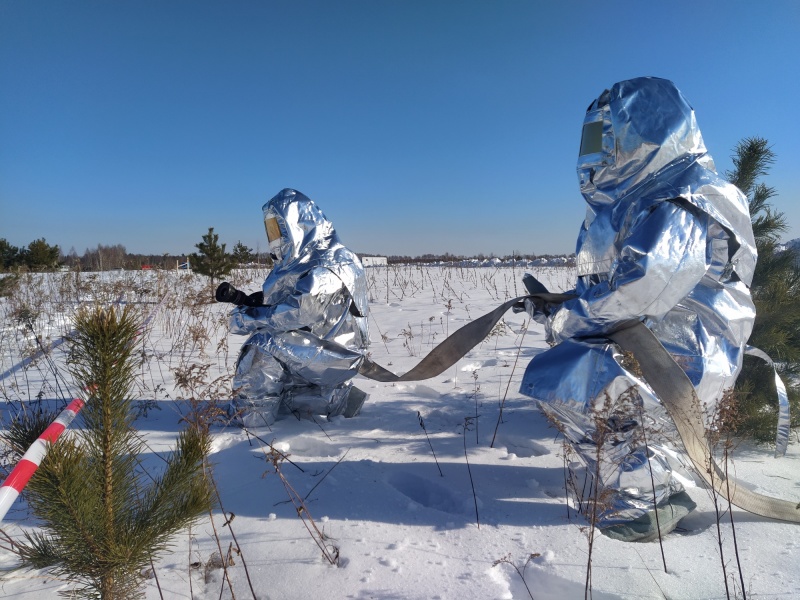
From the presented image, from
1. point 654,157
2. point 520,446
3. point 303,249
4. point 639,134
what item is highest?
point 639,134

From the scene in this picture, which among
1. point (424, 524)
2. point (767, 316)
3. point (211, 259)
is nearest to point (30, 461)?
point (424, 524)

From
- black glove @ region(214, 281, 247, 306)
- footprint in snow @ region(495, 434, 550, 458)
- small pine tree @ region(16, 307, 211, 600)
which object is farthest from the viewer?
black glove @ region(214, 281, 247, 306)

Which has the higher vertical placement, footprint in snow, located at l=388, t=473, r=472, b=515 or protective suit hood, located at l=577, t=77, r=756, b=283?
protective suit hood, located at l=577, t=77, r=756, b=283

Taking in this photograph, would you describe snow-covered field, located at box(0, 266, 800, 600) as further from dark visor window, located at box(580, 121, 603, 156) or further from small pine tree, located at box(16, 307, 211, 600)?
dark visor window, located at box(580, 121, 603, 156)

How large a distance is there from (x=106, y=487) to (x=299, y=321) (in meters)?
2.08

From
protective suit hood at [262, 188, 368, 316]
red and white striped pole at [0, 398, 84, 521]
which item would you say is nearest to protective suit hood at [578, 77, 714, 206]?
protective suit hood at [262, 188, 368, 316]

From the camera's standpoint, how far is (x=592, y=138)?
2324 mm

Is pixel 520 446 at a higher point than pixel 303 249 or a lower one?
lower

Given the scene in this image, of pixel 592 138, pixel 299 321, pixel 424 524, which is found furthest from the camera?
pixel 299 321

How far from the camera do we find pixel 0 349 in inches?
212

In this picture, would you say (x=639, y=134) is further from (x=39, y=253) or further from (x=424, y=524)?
(x=39, y=253)

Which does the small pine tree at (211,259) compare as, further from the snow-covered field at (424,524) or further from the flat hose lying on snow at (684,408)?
the flat hose lying on snow at (684,408)

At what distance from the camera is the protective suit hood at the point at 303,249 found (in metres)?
3.39

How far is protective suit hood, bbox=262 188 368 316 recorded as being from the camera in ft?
11.1
